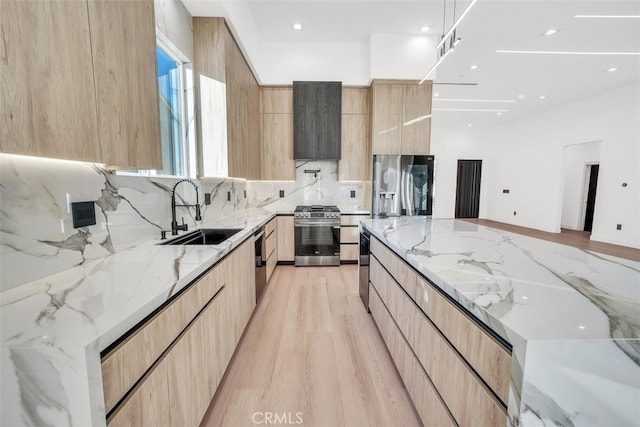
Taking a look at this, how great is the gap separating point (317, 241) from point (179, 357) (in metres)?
2.91

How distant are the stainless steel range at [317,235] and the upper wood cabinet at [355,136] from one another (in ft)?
2.40

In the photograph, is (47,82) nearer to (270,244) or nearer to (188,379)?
(188,379)

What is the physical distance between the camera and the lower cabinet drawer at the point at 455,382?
0.82m

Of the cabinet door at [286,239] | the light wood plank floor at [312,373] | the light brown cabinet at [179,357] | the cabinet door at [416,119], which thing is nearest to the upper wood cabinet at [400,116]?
the cabinet door at [416,119]

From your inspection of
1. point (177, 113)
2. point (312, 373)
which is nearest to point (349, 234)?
point (312, 373)

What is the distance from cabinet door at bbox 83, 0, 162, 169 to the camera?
40.7 inches

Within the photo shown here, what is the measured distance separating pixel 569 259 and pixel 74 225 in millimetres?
2431

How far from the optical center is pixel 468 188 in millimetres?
8594

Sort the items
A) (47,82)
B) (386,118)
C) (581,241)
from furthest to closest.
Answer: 1. (581,241)
2. (386,118)
3. (47,82)

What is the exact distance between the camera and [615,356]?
61 centimetres

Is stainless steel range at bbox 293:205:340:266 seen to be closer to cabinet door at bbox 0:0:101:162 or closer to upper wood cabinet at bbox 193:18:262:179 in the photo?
upper wood cabinet at bbox 193:18:262:179

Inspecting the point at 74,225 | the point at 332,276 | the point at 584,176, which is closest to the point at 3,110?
the point at 74,225

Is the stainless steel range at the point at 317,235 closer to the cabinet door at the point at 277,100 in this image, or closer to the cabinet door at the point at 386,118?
the cabinet door at the point at 386,118

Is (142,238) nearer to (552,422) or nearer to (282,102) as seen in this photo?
(552,422)
